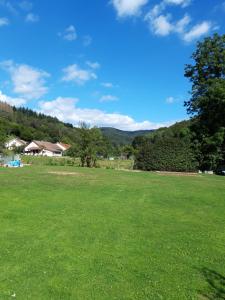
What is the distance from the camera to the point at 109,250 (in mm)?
5500

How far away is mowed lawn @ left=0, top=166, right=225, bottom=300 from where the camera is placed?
4.12m

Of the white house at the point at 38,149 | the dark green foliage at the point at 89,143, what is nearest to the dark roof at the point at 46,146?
the white house at the point at 38,149

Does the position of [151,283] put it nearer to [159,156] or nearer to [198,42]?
[159,156]

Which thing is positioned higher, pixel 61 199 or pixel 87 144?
pixel 87 144

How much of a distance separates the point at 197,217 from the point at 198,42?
2715 centimetres

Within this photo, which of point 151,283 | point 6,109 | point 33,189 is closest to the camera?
point 151,283

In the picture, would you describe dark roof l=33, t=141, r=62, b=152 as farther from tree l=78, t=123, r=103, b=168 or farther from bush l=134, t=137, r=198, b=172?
bush l=134, t=137, r=198, b=172

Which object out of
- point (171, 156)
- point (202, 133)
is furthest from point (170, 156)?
point (202, 133)

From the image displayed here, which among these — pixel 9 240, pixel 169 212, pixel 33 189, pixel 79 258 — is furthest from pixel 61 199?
pixel 79 258

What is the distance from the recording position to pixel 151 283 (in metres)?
4.34

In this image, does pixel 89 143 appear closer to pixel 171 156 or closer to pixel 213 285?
pixel 171 156

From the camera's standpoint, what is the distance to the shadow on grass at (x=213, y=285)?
4044 mm

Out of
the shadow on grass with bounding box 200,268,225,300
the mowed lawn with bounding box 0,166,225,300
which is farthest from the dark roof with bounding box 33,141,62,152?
the shadow on grass with bounding box 200,268,225,300

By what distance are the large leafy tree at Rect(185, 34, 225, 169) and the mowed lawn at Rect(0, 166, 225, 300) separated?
19.4 m
